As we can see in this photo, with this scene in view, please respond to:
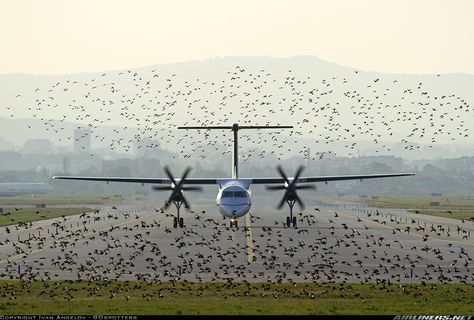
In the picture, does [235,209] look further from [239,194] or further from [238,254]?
[238,254]

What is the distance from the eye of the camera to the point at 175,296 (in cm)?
4062

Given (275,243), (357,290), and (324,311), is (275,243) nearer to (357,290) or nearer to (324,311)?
(357,290)

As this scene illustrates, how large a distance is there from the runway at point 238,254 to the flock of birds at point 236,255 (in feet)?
0.22

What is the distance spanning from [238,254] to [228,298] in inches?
779

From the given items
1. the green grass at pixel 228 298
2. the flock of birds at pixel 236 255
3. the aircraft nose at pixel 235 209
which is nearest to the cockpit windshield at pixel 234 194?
the aircraft nose at pixel 235 209

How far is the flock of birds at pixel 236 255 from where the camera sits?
4834 cm

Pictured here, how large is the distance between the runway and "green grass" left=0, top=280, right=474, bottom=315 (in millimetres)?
2064

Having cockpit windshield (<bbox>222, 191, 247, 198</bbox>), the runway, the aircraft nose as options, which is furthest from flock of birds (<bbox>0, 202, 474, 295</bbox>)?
cockpit windshield (<bbox>222, 191, 247, 198</bbox>)

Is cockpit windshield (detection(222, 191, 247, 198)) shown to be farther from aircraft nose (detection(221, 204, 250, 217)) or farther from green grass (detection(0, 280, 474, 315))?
green grass (detection(0, 280, 474, 315))

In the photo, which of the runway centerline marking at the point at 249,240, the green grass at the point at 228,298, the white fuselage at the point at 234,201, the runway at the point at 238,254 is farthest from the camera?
the white fuselage at the point at 234,201

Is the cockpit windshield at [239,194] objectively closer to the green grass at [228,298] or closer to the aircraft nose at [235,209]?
the aircraft nose at [235,209]

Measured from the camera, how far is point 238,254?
5981 cm

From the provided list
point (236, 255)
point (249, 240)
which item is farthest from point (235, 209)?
Result: point (236, 255)

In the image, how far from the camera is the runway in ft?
160
